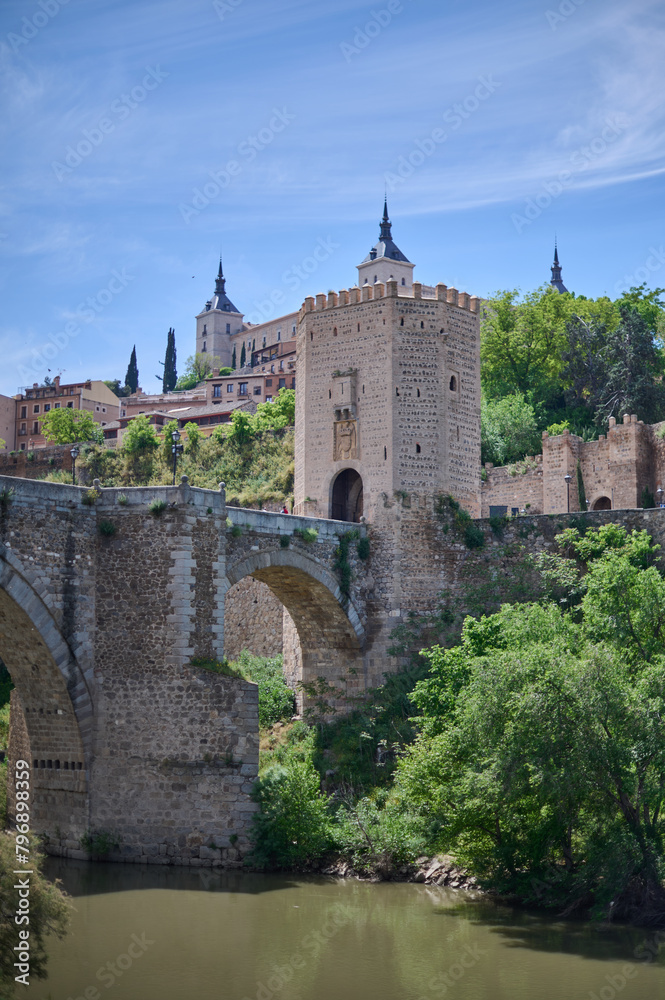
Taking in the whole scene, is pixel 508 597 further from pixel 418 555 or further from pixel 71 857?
pixel 71 857

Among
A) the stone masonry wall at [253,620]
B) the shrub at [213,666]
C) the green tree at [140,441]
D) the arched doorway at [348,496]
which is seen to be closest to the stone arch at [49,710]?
the shrub at [213,666]

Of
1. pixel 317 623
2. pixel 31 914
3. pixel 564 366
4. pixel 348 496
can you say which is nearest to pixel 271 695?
pixel 317 623

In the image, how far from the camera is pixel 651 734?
60.3 ft

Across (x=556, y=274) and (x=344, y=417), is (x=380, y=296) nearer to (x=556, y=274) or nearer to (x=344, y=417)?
(x=344, y=417)

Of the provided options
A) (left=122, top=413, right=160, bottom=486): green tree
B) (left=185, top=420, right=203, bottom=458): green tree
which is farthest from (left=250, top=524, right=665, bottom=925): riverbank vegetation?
(left=122, top=413, right=160, bottom=486): green tree

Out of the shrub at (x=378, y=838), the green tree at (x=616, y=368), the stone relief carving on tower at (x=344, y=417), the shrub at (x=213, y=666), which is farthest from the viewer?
the green tree at (x=616, y=368)

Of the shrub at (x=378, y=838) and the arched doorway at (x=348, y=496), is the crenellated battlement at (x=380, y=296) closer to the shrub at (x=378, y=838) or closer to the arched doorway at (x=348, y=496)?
the arched doorway at (x=348, y=496)

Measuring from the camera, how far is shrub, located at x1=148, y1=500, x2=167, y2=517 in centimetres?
2336

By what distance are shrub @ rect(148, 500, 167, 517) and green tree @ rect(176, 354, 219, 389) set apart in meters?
78.9

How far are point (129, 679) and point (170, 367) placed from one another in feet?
261

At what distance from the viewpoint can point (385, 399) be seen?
2950 cm

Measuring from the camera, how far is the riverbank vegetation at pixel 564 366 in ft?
150

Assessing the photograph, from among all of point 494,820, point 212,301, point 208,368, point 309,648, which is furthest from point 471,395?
point 212,301

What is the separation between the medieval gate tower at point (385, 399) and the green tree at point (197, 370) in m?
71.6
